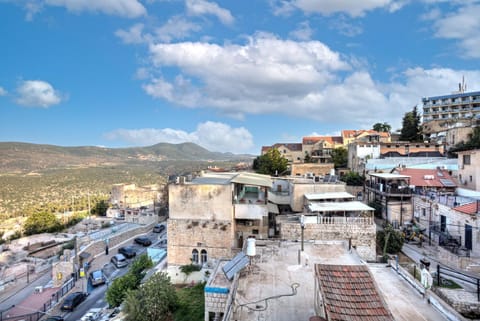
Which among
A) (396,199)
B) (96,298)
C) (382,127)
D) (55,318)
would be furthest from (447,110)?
(55,318)

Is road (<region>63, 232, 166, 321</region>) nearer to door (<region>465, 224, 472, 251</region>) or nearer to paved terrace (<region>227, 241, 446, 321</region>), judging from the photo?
paved terrace (<region>227, 241, 446, 321</region>)

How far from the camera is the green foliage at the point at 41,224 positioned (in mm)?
41125

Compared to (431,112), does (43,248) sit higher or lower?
lower

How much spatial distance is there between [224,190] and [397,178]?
1633 cm

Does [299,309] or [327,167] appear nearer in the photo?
[299,309]

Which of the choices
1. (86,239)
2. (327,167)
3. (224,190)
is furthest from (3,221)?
(327,167)

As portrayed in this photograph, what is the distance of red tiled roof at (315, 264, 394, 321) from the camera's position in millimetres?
5422

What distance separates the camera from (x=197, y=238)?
17.4 m

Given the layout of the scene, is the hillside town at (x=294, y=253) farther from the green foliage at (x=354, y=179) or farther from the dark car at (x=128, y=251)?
the green foliage at (x=354, y=179)

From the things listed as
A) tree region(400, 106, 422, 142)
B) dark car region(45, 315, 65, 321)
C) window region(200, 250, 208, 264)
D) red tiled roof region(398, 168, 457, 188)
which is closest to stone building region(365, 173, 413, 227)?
red tiled roof region(398, 168, 457, 188)

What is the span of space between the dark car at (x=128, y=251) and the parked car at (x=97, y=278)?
155 inches

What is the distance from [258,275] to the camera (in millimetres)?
9570

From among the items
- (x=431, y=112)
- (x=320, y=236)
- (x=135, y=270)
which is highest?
(x=431, y=112)

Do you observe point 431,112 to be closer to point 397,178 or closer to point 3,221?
point 397,178
